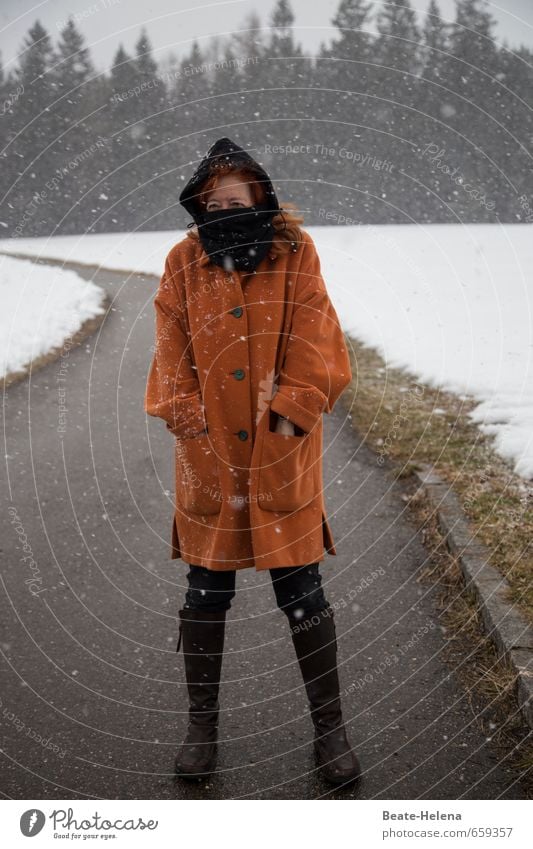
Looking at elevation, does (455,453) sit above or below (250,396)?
above

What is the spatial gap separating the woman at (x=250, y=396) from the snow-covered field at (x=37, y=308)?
6371mm

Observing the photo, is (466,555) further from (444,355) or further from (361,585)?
(444,355)

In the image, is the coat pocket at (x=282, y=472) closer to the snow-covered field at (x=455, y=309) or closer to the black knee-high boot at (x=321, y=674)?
the black knee-high boot at (x=321, y=674)

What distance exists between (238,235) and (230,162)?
0.24 meters

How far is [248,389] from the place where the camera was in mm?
2467

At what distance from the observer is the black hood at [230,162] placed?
2.40 m

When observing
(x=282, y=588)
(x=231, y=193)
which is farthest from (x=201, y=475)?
(x=231, y=193)

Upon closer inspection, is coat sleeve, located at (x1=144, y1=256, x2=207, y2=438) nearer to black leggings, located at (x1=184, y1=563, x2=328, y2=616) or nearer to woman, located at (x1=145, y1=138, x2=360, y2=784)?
woman, located at (x1=145, y1=138, x2=360, y2=784)

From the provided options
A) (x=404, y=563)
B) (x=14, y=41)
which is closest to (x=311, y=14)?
(x=14, y=41)

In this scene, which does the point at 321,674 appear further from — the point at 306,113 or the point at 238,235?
the point at 306,113

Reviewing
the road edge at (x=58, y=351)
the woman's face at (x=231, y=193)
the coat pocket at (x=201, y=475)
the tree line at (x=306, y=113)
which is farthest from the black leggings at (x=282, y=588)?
the road edge at (x=58, y=351)

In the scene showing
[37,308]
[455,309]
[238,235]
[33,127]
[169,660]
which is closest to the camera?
[238,235]

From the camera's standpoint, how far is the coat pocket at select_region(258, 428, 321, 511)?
246 centimetres

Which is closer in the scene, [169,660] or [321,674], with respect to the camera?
[321,674]
